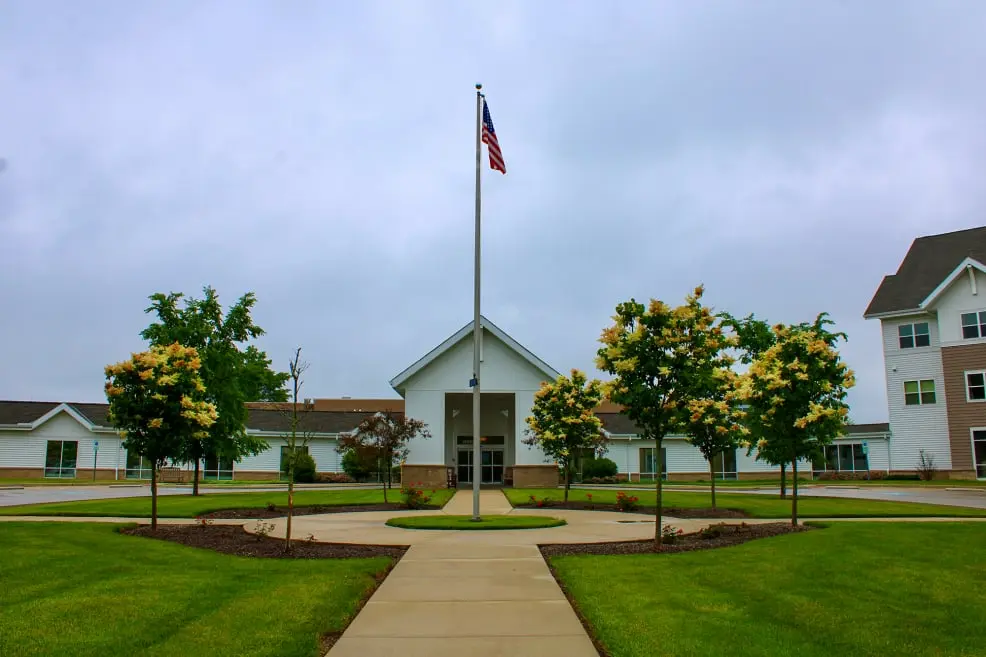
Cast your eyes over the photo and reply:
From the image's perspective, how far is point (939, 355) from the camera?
135ft

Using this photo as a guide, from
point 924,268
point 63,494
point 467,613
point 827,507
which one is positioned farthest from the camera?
point 924,268

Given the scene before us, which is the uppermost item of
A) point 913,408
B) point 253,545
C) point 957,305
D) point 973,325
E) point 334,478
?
point 957,305

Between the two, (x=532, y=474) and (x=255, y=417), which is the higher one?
(x=255, y=417)

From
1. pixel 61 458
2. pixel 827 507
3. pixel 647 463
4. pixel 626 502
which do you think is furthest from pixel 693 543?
pixel 61 458

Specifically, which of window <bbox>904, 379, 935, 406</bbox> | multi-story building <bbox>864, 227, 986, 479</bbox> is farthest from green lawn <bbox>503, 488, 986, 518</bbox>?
window <bbox>904, 379, 935, 406</bbox>

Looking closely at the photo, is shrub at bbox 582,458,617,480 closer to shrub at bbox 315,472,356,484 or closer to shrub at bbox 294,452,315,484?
shrub at bbox 315,472,356,484

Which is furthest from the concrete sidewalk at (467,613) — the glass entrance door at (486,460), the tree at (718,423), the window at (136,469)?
the window at (136,469)

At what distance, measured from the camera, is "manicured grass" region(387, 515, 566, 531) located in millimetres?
16438

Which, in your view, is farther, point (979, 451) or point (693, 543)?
point (979, 451)

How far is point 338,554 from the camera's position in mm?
12273

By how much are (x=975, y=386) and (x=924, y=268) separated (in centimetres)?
840

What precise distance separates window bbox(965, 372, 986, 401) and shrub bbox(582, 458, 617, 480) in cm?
1949

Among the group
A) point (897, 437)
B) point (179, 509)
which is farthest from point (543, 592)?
point (897, 437)

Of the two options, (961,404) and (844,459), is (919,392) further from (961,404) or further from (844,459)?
(844,459)
